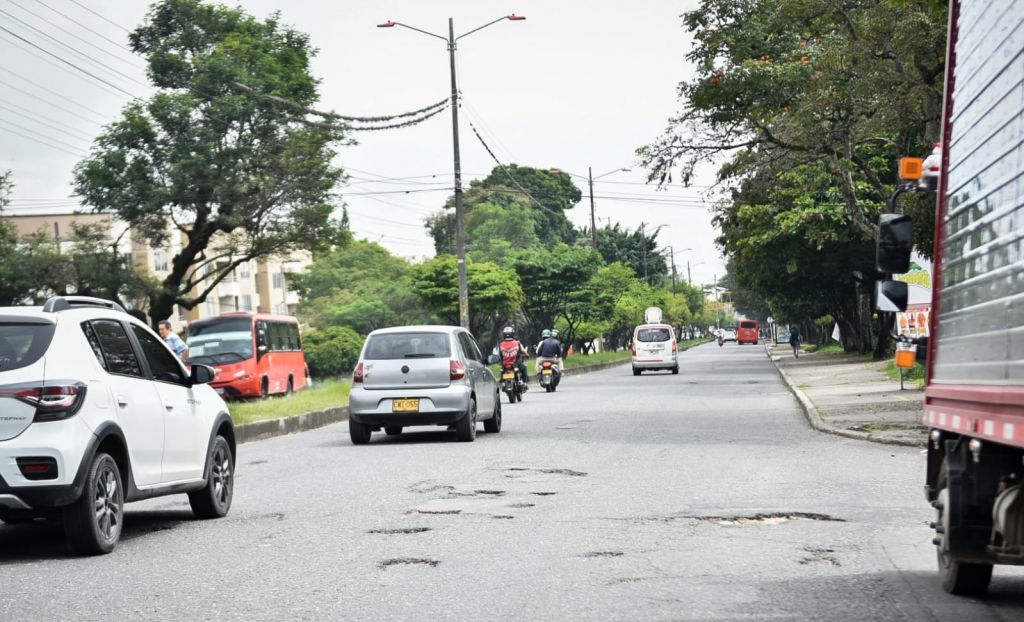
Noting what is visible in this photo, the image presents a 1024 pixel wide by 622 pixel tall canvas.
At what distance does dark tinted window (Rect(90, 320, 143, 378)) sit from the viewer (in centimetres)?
896

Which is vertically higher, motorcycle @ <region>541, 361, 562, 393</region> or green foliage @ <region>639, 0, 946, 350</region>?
green foliage @ <region>639, 0, 946, 350</region>

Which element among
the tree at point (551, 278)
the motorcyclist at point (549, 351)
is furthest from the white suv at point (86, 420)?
the tree at point (551, 278)

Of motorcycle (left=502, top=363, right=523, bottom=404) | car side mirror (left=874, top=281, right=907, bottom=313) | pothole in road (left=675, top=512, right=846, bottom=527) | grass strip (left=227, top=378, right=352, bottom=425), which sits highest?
car side mirror (left=874, top=281, right=907, bottom=313)

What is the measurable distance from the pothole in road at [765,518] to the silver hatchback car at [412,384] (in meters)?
7.90

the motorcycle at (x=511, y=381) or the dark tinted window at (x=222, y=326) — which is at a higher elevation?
the dark tinted window at (x=222, y=326)

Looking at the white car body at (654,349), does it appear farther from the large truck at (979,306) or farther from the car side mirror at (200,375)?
the large truck at (979,306)

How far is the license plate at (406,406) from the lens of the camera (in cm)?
1736

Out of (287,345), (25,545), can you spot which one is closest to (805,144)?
(25,545)

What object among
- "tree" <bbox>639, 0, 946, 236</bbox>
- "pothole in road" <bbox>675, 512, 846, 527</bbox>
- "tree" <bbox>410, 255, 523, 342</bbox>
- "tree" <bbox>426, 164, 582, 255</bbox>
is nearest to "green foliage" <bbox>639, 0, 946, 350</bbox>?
"tree" <bbox>639, 0, 946, 236</bbox>

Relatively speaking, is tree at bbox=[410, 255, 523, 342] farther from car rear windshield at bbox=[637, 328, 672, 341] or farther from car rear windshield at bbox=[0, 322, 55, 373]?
car rear windshield at bbox=[0, 322, 55, 373]

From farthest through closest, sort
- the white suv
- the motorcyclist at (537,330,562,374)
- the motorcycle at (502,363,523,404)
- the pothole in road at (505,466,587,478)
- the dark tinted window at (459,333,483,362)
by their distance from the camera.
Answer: the motorcyclist at (537,330,562,374)
the motorcycle at (502,363,523,404)
the dark tinted window at (459,333,483,362)
the pothole in road at (505,466,587,478)
the white suv

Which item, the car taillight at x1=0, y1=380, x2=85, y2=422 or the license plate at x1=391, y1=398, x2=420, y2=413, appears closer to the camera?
the car taillight at x1=0, y1=380, x2=85, y2=422

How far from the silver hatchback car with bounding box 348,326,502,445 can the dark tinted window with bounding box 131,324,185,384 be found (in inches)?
277

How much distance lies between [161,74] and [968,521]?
40630 millimetres
